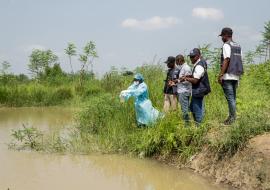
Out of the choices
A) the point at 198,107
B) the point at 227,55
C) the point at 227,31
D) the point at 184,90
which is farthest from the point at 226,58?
the point at 184,90

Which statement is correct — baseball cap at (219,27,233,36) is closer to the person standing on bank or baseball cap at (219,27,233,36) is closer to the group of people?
the group of people

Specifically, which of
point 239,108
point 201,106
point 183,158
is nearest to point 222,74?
point 201,106

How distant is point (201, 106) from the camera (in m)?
7.66

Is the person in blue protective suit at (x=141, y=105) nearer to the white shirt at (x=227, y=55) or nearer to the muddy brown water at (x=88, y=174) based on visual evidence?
the muddy brown water at (x=88, y=174)

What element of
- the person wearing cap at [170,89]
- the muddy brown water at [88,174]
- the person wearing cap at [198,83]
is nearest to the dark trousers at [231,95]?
the person wearing cap at [198,83]

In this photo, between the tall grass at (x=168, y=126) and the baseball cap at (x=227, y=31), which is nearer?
the tall grass at (x=168, y=126)

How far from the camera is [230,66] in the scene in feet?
23.3

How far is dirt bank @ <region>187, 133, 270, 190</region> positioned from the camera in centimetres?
562

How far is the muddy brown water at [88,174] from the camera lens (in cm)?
630

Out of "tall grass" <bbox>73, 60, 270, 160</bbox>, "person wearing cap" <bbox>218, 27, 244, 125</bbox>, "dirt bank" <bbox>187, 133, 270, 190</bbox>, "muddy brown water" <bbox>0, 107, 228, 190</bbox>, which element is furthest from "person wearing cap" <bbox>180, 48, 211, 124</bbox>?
"muddy brown water" <bbox>0, 107, 228, 190</bbox>

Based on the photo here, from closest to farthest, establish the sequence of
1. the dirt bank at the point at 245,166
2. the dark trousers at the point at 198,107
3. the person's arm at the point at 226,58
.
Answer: the dirt bank at the point at 245,166, the person's arm at the point at 226,58, the dark trousers at the point at 198,107

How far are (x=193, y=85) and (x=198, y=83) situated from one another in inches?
4.2

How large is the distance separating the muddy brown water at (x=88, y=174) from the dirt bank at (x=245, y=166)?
0.66 ft

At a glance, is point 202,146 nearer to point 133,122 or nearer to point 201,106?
point 201,106
